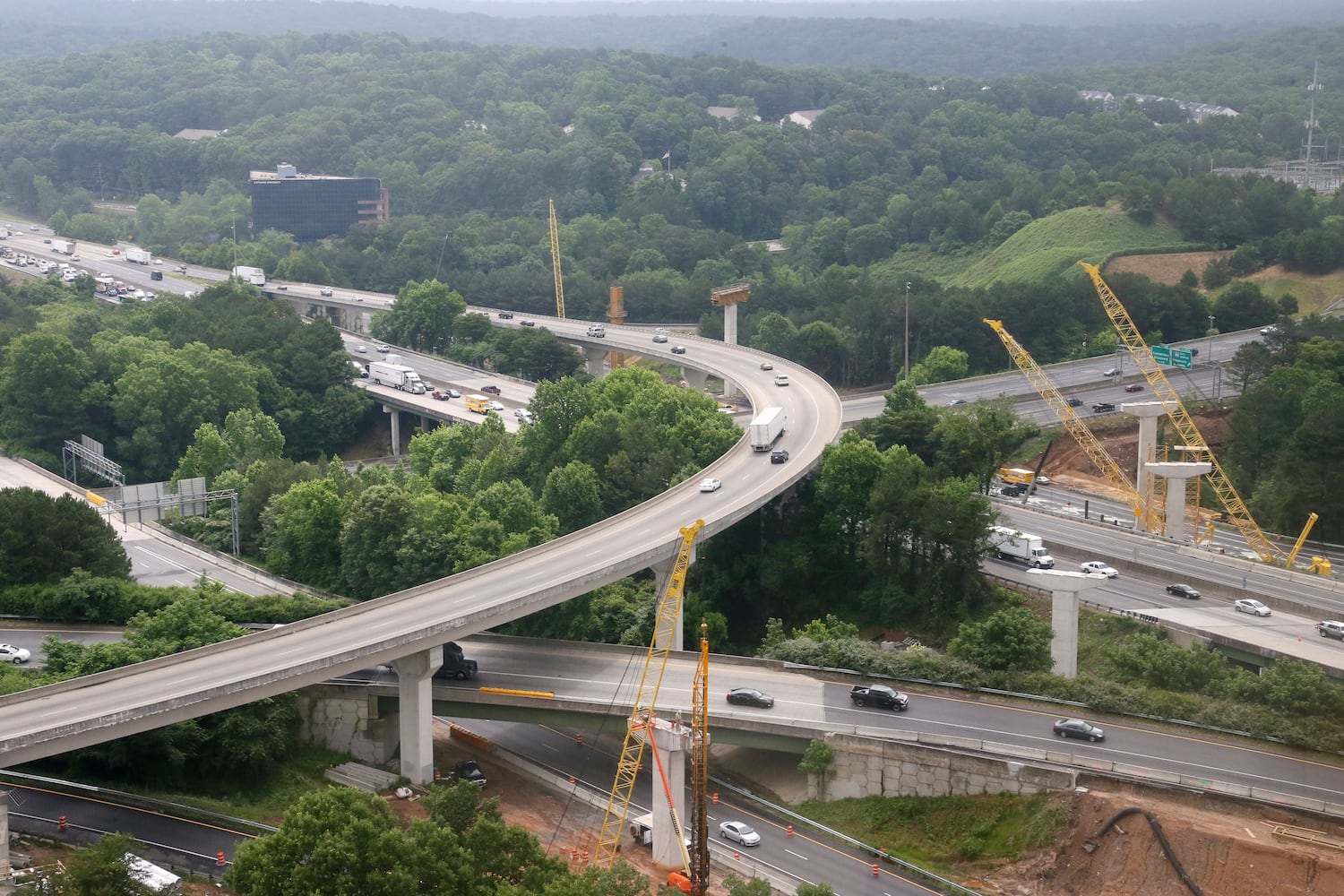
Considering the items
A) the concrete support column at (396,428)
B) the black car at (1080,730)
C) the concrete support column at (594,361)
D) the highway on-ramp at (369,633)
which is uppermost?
the highway on-ramp at (369,633)

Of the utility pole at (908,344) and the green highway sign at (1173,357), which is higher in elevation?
the green highway sign at (1173,357)

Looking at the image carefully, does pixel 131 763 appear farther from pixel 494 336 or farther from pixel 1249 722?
pixel 494 336

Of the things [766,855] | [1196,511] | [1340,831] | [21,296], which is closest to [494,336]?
[21,296]

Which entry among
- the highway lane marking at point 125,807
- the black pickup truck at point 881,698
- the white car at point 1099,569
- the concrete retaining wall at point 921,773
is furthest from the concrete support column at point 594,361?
the highway lane marking at point 125,807

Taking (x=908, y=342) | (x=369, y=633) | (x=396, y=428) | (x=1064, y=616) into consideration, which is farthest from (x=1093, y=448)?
(x=396, y=428)

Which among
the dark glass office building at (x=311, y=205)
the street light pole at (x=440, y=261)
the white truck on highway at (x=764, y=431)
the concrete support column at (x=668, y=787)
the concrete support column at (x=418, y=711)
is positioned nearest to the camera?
Answer: the concrete support column at (x=668, y=787)

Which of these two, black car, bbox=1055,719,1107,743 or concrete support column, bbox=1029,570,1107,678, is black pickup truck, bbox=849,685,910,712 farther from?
concrete support column, bbox=1029,570,1107,678

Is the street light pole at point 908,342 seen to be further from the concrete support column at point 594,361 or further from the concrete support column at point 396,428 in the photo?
the concrete support column at point 396,428
